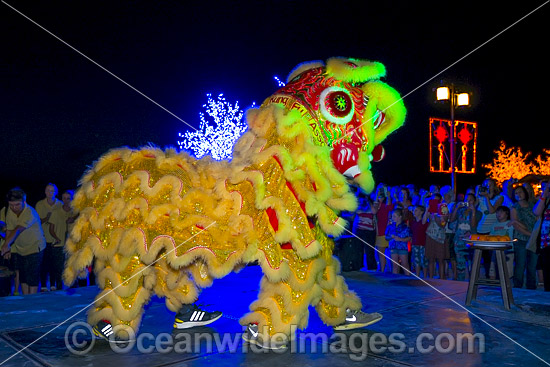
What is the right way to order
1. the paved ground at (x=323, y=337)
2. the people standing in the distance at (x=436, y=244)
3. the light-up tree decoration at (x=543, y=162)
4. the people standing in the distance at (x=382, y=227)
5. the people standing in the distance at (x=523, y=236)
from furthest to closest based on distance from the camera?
the light-up tree decoration at (x=543, y=162), the people standing in the distance at (x=382, y=227), the people standing in the distance at (x=436, y=244), the people standing in the distance at (x=523, y=236), the paved ground at (x=323, y=337)

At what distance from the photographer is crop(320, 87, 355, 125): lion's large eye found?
296cm

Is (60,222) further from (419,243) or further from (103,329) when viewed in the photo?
(419,243)

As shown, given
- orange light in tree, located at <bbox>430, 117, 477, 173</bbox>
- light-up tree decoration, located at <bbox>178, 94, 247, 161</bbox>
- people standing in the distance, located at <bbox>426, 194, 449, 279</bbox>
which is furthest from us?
light-up tree decoration, located at <bbox>178, 94, 247, 161</bbox>

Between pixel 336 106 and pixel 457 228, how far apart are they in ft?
13.9

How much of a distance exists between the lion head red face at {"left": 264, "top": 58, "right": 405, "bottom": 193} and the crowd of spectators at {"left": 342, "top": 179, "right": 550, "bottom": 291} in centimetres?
331

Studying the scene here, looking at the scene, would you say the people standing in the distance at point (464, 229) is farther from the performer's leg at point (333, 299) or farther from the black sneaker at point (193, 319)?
the black sneaker at point (193, 319)

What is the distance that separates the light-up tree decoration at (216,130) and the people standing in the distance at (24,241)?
14301 mm

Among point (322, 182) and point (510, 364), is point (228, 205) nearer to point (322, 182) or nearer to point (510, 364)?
point (322, 182)

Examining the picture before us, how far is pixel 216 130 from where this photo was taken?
2088cm

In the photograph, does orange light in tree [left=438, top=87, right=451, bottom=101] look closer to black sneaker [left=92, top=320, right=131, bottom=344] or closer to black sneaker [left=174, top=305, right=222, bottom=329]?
black sneaker [left=174, top=305, right=222, bottom=329]

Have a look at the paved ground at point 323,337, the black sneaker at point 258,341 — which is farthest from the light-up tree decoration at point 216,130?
the black sneaker at point 258,341

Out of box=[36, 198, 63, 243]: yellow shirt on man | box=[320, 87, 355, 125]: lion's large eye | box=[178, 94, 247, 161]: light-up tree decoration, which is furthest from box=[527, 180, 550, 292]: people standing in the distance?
box=[178, 94, 247, 161]: light-up tree decoration

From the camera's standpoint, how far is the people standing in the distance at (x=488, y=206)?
6.14 meters

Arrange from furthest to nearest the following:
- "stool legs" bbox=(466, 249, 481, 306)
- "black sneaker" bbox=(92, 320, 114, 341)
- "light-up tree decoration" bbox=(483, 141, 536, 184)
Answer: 1. "light-up tree decoration" bbox=(483, 141, 536, 184)
2. "stool legs" bbox=(466, 249, 481, 306)
3. "black sneaker" bbox=(92, 320, 114, 341)
